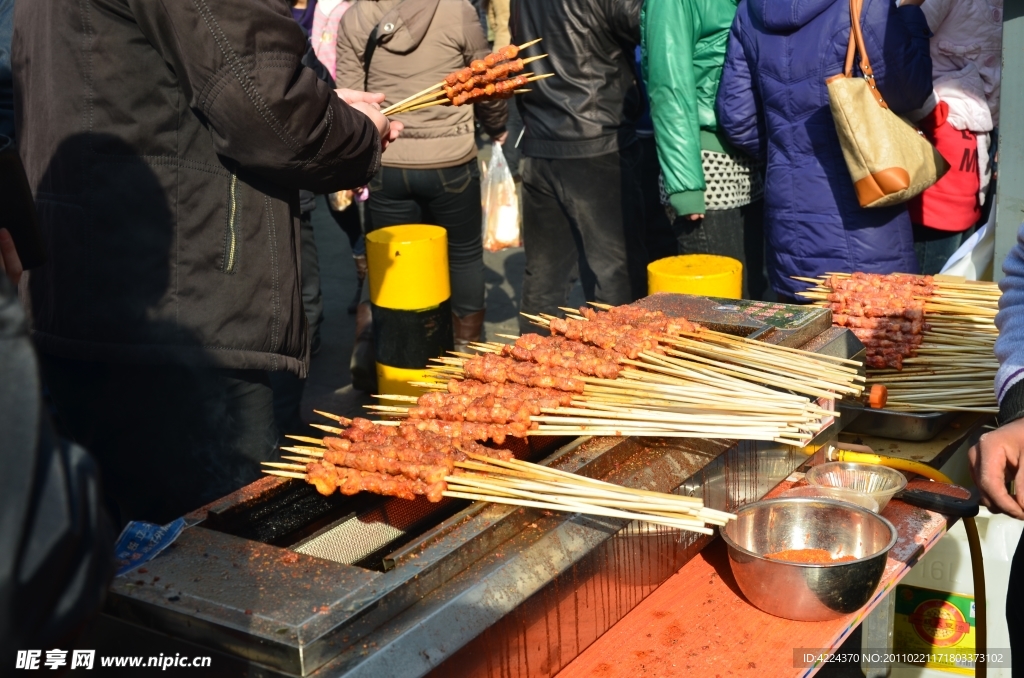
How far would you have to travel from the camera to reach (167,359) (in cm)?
298

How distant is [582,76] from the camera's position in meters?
5.92

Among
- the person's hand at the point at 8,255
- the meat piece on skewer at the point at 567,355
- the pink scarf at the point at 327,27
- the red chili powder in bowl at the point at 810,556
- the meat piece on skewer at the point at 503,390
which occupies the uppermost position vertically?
the pink scarf at the point at 327,27

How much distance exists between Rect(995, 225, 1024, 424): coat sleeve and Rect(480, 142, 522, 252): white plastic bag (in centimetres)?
660

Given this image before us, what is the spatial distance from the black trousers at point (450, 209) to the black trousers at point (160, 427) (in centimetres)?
373

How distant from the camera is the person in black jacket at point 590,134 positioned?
585cm

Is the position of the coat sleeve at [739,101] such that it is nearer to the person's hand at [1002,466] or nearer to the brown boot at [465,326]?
the brown boot at [465,326]

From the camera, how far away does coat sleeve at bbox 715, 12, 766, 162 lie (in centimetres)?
523

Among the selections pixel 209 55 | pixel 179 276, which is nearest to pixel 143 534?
pixel 179 276

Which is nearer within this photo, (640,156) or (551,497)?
(551,497)

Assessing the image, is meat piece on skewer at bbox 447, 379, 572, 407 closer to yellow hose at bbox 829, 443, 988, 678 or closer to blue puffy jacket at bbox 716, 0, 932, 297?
yellow hose at bbox 829, 443, 988, 678

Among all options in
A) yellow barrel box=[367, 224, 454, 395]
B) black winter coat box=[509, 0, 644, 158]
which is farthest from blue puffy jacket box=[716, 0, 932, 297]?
yellow barrel box=[367, 224, 454, 395]

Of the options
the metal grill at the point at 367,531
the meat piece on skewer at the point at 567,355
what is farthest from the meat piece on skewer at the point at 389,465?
the meat piece on skewer at the point at 567,355

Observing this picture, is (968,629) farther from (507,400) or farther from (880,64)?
(880,64)

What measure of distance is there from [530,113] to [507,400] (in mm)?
3936
